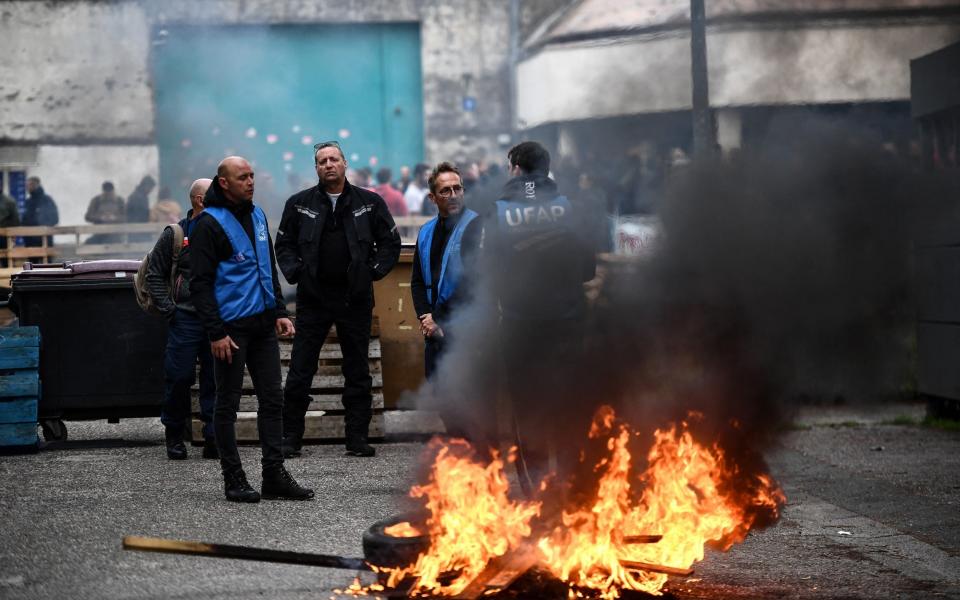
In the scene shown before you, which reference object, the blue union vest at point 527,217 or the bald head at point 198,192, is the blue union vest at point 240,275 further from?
the bald head at point 198,192

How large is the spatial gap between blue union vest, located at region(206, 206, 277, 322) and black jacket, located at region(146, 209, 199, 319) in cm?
161

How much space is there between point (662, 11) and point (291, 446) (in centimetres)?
1607

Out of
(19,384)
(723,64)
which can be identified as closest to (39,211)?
(723,64)

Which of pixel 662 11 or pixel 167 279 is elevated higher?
pixel 662 11

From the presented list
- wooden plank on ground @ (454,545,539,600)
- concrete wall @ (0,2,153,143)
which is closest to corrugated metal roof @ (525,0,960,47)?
concrete wall @ (0,2,153,143)

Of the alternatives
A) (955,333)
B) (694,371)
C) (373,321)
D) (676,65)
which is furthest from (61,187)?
(694,371)

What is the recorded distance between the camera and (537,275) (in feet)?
22.7

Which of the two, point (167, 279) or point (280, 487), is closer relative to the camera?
point (280, 487)

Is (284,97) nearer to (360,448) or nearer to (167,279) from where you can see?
(167,279)

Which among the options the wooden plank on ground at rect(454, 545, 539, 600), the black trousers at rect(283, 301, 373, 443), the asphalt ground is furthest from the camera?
the black trousers at rect(283, 301, 373, 443)

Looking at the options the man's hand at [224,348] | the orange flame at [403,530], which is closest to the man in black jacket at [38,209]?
the man's hand at [224,348]

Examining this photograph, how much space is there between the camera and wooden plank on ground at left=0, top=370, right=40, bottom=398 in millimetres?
9469

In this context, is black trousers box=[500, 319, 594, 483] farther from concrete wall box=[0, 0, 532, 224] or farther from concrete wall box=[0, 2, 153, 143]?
concrete wall box=[0, 2, 153, 143]

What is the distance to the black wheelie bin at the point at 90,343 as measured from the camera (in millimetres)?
9914
